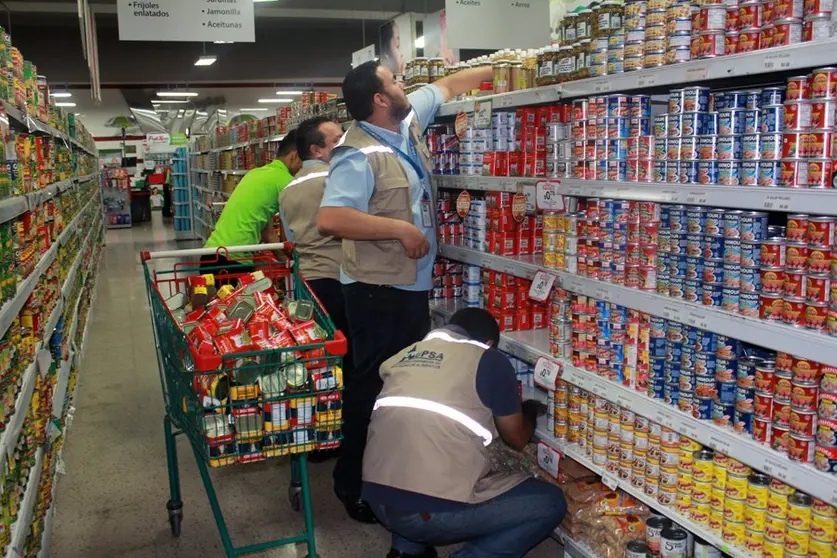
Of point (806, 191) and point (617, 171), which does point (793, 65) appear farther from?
point (617, 171)

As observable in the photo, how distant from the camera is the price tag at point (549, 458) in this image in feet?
10.7

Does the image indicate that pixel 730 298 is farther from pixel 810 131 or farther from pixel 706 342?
pixel 810 131

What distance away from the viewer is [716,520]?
99.0 inches

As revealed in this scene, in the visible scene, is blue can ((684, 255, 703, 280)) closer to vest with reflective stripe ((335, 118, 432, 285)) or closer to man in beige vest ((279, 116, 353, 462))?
vest with reflective stripe ((335, 118, 432, 285))

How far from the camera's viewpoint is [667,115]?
8.32 ft

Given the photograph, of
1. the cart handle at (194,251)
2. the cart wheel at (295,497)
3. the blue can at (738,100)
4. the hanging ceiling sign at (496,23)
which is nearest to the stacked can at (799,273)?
the blue can at (738,100)

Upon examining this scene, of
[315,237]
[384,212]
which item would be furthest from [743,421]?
[315,237]

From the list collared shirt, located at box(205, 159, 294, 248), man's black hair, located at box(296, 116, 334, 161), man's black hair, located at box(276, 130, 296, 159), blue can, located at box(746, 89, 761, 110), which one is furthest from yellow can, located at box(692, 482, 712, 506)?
man's black hair, located at box(276, 130, 296, 159)

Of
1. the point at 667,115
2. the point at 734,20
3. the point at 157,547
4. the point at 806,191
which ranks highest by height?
the point at 734,20

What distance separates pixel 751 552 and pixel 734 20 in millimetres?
1593

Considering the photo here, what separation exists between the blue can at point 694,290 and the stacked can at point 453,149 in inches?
55.9

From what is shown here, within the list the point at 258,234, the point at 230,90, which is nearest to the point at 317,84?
the point at 230,90

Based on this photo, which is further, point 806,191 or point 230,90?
point 230,90

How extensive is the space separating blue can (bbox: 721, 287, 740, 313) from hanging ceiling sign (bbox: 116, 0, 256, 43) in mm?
6666
